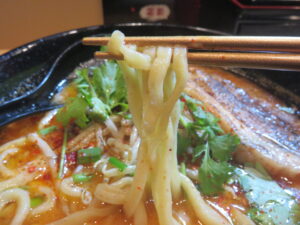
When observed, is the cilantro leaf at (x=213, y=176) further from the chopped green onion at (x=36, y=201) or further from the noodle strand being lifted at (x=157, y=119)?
the chopped green onion at (x=36, y=201)

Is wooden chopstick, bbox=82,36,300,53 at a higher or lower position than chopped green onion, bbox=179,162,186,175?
higher

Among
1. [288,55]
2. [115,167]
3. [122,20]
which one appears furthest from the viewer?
[122,20]

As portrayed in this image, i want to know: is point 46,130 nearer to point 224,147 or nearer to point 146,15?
point 224,147

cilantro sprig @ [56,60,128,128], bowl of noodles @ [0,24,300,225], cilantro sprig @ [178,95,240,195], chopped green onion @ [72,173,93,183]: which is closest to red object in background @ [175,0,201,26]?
bowl of noodles @ [0,24,300,225]

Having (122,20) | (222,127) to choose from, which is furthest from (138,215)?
(122,20)

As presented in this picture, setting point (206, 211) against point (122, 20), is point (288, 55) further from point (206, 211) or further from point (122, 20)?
point (122, 20)

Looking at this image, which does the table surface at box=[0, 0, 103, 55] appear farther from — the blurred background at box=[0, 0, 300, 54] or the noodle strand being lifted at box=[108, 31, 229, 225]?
the noodle strand being lifted at box=[108, 31, 229, 225]
